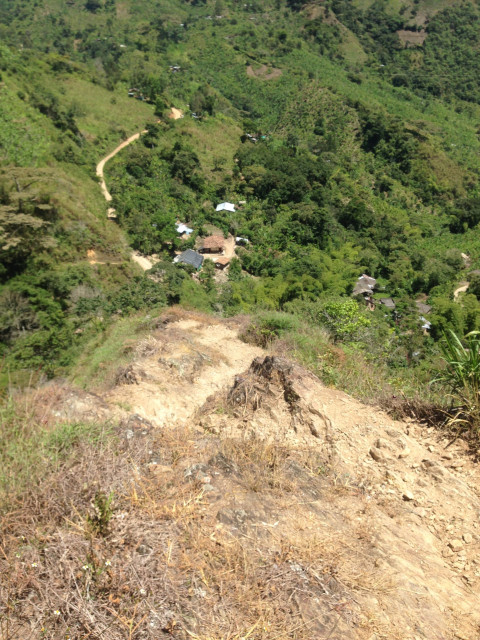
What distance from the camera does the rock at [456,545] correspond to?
12.3 ft

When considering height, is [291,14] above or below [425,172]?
above

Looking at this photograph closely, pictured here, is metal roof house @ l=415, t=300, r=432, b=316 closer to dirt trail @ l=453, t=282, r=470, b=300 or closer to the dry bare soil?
dirt trail @ l=453, t=282, r=470, b=300

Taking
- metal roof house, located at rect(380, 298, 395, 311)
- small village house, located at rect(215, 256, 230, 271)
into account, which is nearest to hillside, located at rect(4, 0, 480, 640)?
small village house, located at rect(215, 256, 230, 271)

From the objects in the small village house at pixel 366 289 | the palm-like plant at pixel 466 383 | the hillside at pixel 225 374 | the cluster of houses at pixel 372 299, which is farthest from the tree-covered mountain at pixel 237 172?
the palm-like plant at pixel 466 383

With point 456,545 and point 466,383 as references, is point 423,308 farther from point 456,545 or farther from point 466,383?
point 456,545

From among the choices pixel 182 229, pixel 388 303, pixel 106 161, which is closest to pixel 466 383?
pixel 388 303

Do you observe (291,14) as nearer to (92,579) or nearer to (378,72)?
(378,72)

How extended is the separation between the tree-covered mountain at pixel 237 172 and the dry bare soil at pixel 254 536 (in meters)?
4.70

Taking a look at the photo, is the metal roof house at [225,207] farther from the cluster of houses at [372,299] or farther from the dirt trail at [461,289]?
the dirt trail at [461,289]

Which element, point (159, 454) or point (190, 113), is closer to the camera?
point (159, 454)

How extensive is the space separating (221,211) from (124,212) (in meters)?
8.19

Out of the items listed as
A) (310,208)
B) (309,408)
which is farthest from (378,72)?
(309,408)

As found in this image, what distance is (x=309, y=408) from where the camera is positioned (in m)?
5.77

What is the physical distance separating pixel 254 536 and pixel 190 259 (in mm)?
24957
